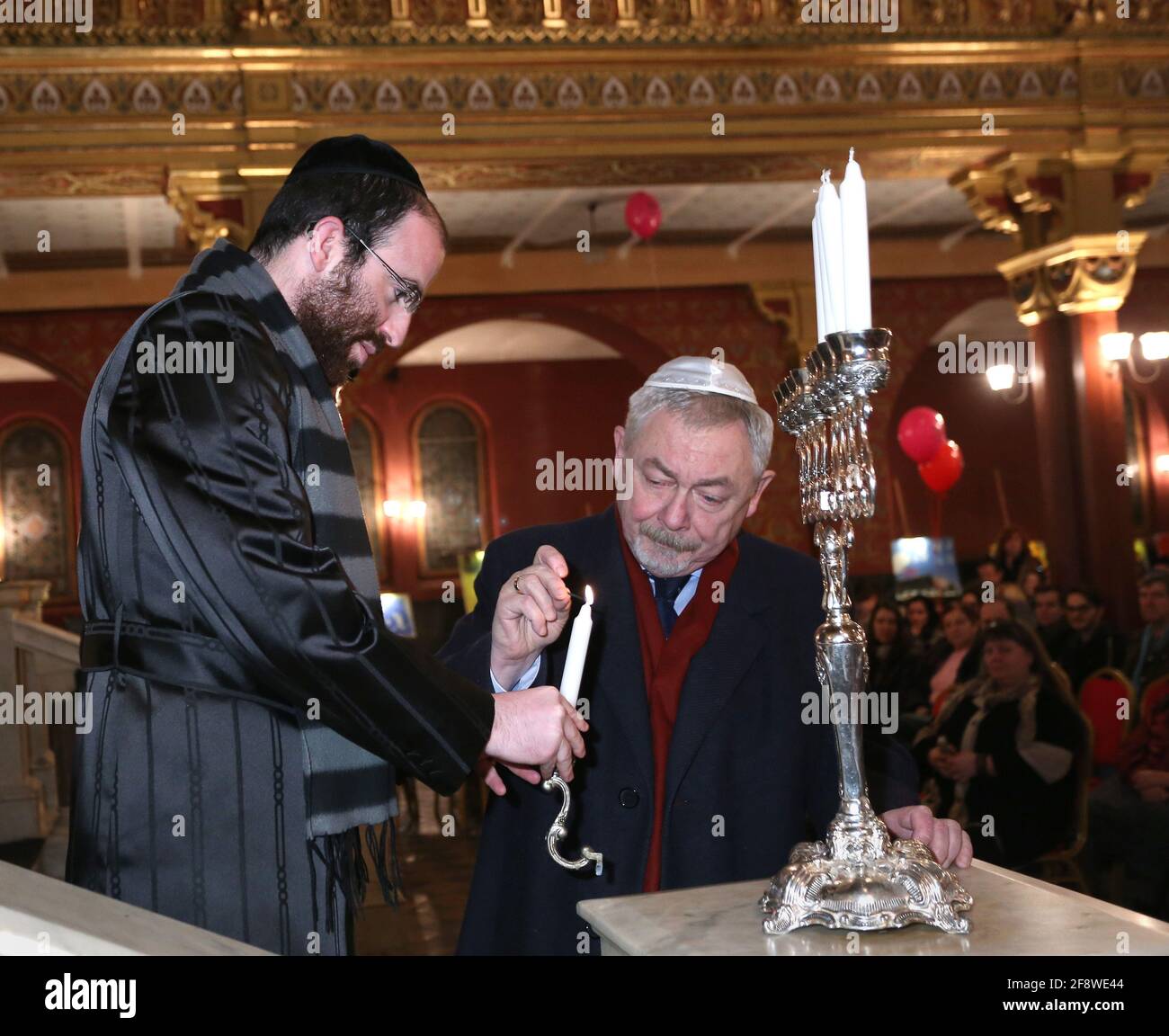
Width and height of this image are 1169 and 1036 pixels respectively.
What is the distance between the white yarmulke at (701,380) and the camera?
2.10m

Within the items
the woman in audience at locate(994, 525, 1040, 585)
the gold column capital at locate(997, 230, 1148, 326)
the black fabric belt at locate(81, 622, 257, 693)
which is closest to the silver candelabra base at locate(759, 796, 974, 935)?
the black fabric belt at locate(81, 622, 257, 693)

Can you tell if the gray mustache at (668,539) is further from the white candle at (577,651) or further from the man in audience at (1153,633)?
the man in audience at (1153,633)

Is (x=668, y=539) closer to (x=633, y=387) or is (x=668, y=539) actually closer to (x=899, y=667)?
(x=899, y=667)

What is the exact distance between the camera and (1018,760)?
4.66 meters

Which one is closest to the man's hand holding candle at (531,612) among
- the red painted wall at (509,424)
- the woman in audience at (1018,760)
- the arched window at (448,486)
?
the woman in audience at (1018,760)

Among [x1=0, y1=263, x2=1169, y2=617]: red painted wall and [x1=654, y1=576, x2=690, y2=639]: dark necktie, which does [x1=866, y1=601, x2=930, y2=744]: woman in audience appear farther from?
[x1=0, y1=263, x2=1169, y2=617]: red painted wall

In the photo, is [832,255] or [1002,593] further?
[1002,593]

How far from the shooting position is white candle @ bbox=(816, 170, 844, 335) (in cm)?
123

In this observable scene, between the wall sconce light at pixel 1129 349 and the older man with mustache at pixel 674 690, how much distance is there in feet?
25.3

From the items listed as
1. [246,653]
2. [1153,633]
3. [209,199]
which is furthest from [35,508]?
[246,653]

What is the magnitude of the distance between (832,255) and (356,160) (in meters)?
0.89

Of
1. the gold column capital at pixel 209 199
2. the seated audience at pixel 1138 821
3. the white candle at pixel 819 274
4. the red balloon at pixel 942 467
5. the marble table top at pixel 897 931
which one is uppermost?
the gold column capital at pixel 209 199
